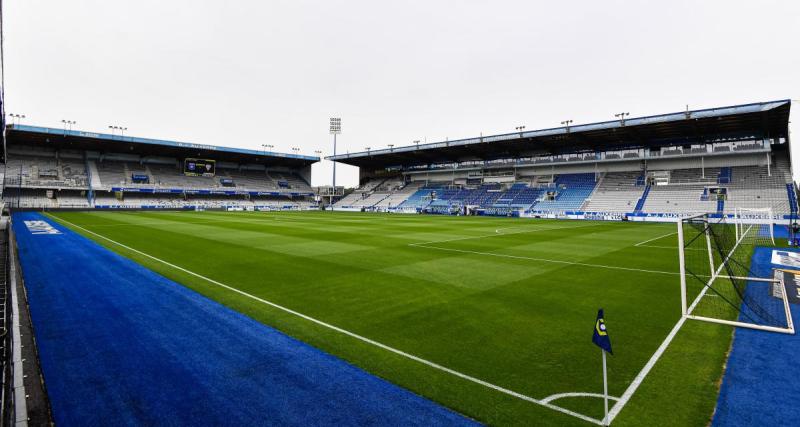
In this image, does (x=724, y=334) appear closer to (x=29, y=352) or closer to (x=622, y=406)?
(x=622, y=406)

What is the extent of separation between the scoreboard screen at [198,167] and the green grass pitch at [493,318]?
57998mm

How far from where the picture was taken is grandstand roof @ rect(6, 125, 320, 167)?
168 ft

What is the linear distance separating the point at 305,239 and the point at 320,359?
15.5 m

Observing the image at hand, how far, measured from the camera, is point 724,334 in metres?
6.52

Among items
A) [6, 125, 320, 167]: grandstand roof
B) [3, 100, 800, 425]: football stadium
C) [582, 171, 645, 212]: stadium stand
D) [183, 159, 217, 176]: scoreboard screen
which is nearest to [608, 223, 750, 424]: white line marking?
[3, 100, 800, 425]: football stadium

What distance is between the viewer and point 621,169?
2117 inches

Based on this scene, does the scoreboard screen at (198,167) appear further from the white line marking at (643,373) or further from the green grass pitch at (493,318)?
the white line marking at (643,373)

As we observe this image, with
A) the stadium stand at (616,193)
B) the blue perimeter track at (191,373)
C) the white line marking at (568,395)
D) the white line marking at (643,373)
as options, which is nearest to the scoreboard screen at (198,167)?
the stadium stand at (616,193)

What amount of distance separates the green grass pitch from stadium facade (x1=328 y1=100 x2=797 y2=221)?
3218 centimetres

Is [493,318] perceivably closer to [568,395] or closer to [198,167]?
[568,395]

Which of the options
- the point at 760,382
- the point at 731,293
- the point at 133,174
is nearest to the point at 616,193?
the point at 731,293

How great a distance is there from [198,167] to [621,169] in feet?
236

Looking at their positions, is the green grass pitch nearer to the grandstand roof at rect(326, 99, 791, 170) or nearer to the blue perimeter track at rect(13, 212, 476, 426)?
the blue perimeter track at rect(13, 212, 476, 426)

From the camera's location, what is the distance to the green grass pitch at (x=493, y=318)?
4.36 m
